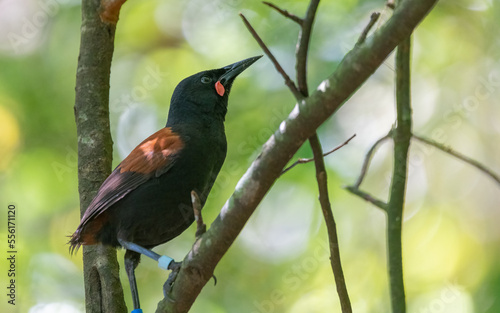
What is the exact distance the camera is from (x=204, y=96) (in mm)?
4410

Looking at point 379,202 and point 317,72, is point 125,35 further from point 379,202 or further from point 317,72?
point 379,202

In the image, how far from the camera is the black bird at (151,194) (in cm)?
377

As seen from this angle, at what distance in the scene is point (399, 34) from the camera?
2193mm

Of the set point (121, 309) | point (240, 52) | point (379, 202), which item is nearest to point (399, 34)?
point (379, 202)

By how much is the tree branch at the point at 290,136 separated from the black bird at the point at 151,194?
2.93 feet

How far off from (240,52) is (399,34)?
4.59 meters

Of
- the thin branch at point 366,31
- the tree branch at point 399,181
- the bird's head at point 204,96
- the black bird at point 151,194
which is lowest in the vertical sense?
the tree branch at point 399,181

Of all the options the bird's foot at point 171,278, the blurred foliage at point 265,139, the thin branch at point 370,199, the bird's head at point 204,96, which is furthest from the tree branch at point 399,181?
the blurred foliage at point 265,139

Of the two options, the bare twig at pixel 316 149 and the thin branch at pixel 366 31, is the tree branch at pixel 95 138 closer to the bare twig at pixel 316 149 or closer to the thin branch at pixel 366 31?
the bare twig at pixel 316 149

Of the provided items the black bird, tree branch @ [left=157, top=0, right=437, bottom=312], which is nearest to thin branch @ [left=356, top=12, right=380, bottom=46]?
tree branch @ [left=157, top=0, right=437, bottom=312]

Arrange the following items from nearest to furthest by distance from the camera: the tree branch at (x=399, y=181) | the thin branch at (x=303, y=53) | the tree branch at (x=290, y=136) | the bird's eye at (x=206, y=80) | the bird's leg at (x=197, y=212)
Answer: the tree branch at (x=290, y=136) < the tree branch at (x=399, y=181) < the thin branch at (x=303, y=53) < the bird's leg at (x=197, y=212) < the bird's eye at (x=206, y=80)

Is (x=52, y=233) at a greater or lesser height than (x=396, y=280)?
greater

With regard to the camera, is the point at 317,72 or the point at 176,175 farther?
the point at 317,72

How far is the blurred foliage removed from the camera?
6.25m
